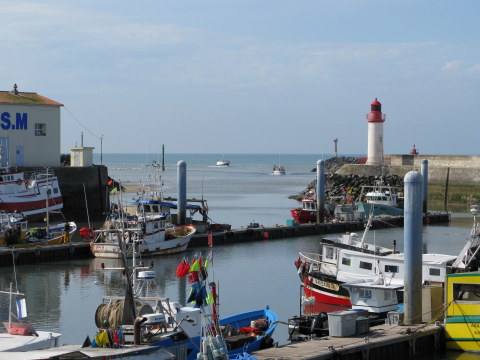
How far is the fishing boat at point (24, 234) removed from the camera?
120 ft

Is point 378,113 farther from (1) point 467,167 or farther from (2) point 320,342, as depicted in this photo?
(2) point 320,342

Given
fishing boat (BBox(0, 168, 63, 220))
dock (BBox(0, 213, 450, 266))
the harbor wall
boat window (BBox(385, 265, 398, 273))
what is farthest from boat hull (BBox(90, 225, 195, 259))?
the harbor wall

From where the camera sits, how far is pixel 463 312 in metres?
20.9

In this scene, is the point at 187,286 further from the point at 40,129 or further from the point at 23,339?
the point at 40,129

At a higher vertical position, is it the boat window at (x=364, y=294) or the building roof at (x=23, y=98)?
the building roof at (x=23, y=98)

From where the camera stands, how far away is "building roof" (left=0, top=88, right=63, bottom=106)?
53.9 meters

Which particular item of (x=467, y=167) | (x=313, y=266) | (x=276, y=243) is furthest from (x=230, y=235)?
(x=467, y=167)

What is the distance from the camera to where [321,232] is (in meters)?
48.4

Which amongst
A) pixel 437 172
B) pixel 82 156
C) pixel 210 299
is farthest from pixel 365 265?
pixel 437 172

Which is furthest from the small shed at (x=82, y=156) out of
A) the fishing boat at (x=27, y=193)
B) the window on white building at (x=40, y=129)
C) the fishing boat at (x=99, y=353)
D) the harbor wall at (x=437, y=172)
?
the fishing boat at (x=99, y=353)

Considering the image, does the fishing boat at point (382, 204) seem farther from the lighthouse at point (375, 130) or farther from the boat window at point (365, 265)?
the boat window at point (365, 265)

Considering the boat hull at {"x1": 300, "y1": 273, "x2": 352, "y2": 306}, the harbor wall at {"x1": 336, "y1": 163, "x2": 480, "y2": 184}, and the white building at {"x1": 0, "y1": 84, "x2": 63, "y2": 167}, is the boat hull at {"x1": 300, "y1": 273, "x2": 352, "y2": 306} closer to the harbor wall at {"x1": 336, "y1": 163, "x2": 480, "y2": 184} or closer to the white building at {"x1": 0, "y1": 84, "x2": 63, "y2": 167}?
the white building at {"x1": 0, "y1": 84, "x2": 63, "y2": 167}

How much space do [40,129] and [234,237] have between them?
18184 mm

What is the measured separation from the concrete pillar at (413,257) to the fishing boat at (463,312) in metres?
0.77
